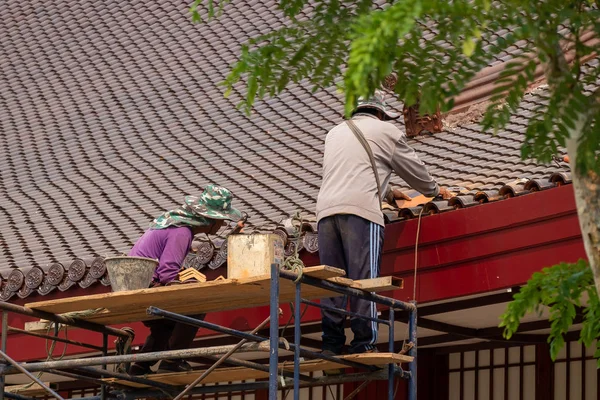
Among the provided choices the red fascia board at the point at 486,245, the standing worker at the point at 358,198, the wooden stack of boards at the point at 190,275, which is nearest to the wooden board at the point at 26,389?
the wooden stack of boards at the point at 190,275

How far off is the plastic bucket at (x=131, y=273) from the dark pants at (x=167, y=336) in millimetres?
600

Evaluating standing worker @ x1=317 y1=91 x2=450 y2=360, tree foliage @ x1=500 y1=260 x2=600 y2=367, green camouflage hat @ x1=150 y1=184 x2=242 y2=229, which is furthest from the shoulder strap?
tree foliage @ x1=500 y1=260 x2=600 y2=367

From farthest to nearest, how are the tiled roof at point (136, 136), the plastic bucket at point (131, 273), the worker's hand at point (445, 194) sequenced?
the tiled roof at point (136, 136)
the worker's hand at point (445, 194)
the plastic bucket at point (131, 273)

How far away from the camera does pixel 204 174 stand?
36.0ft

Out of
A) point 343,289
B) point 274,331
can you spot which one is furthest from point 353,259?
point 274,331

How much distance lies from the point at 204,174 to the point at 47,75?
16.9ft

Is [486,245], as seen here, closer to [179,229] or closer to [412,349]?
[412,349]

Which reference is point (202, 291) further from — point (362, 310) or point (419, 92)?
point (419, 92)

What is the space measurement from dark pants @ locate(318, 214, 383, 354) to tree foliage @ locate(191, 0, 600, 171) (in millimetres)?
2261

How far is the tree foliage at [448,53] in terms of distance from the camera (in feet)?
13.1

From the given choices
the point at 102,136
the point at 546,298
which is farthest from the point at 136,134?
the point at 546,298

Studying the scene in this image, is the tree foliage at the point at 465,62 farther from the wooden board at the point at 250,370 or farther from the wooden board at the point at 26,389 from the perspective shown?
the wooden board at the point at 26,389

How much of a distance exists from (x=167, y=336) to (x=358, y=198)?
168 centimetres

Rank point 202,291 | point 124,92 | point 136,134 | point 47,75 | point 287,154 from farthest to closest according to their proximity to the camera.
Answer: point 47,75 < point 124,92 < point 136,134 < point 287,154 < point 202,291
